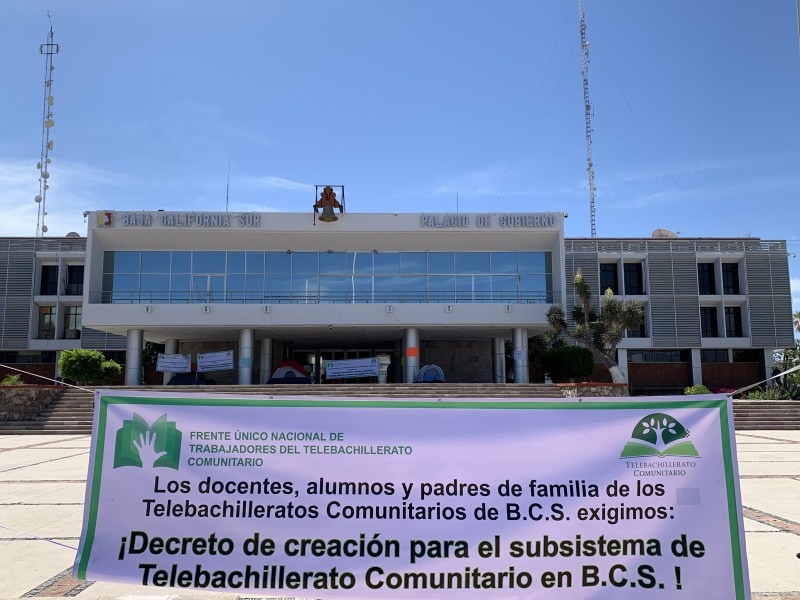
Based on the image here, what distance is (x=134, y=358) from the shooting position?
1127 inches

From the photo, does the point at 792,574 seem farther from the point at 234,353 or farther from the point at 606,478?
the point at 234,353

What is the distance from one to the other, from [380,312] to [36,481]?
18163mm

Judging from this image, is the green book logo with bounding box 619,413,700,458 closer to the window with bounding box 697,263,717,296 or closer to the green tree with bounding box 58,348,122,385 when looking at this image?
the green tree with bounding box 58,348,122,385

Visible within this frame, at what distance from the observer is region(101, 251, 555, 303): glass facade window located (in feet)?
97.2

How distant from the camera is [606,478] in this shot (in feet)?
12.4

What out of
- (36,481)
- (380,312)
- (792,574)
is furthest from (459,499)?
(380,312)

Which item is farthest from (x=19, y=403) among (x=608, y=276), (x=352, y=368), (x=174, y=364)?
(x=608, y=276)

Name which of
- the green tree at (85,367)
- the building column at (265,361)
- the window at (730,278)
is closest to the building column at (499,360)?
the building column at (265,361)

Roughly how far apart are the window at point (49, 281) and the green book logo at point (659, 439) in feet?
167

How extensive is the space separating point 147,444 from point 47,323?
48.9 meters

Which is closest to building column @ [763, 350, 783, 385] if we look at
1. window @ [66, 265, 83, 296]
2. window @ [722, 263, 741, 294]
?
window @ [722, 263, 741, 294]

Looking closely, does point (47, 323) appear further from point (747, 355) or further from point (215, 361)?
point (747, 355)

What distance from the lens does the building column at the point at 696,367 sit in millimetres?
46000

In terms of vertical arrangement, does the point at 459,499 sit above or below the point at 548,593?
above
